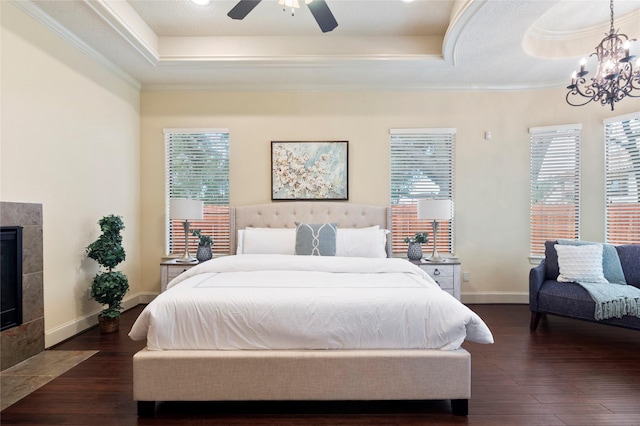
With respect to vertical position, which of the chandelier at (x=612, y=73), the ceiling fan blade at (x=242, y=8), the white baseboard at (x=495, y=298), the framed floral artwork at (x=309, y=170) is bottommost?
the white baseboard at (x=495, y=298)

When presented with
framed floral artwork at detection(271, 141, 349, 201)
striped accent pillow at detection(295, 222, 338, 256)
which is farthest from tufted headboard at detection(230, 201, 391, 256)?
striped accent pillow at detection(295, 222, 338, 256)

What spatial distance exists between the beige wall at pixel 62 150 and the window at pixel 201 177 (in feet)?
1.87

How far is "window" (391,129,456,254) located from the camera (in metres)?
4.66

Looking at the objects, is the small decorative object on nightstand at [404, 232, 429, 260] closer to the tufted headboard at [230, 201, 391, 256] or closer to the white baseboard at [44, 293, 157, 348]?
the tufted headboard at [230, 201, 391, 256]

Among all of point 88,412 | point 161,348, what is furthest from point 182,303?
point 88,412

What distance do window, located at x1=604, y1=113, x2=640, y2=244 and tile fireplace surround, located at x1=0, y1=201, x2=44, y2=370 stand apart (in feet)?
20.6

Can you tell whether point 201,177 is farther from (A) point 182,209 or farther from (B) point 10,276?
(B) point 10,276

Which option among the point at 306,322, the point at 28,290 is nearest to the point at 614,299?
the point at 306,322

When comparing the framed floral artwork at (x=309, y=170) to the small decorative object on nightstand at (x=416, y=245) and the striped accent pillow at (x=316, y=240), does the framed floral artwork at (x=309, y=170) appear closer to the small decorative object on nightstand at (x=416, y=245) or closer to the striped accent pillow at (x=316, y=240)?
the striped accent pillow at (x=316, y=240)

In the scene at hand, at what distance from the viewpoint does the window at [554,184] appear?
4.47m

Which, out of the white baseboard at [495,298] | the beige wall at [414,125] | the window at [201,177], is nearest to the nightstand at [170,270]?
the window at [201,177]

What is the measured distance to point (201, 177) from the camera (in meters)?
4.68

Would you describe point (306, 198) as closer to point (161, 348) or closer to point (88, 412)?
point (161, 348)

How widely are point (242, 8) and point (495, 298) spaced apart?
14.9 feet
